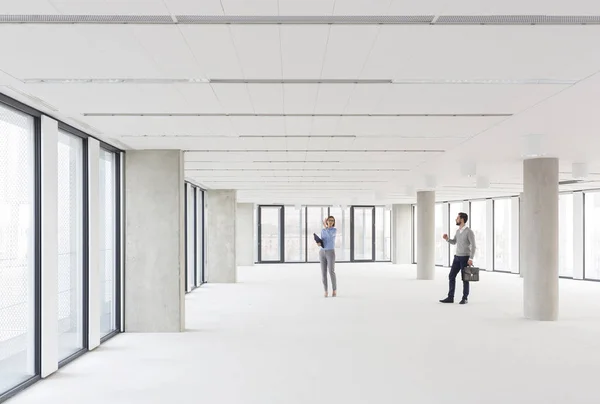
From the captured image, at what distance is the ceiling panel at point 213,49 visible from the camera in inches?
157

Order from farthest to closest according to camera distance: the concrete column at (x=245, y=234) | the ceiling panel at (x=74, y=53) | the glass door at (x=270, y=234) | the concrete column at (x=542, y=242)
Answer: the glass door at (x=270, y=234)
the concrete column at (x=245, y=234)
the concrete column at (x=542, y=242)
the ceiling panel at (x=74, y=53)

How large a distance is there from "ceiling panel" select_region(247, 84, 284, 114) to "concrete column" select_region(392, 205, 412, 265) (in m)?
22.5

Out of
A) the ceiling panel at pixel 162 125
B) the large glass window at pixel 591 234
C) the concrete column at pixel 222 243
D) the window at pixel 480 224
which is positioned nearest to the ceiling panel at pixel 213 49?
the ceiling panel at pixel 162 125

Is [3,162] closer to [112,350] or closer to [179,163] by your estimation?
[112,350]

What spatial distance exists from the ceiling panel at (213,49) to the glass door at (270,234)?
26.4m

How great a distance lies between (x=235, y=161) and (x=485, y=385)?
665cm

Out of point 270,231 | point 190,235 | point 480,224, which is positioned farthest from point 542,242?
point 270,231

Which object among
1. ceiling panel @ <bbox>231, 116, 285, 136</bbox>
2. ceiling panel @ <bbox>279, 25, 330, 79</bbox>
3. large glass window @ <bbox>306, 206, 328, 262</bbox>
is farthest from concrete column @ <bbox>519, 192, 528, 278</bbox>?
large glass window @ <bbox>306, 206, 328, 262</bbox>

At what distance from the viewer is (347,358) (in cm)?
778

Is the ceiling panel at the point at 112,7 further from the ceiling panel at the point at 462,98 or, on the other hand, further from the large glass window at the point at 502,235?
the large glass window at the point at 502,235

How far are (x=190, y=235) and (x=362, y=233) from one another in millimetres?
16609

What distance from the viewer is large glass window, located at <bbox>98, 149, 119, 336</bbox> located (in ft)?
30.5

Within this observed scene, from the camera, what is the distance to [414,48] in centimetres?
440

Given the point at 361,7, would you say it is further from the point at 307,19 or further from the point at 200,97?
the point at 200,97
